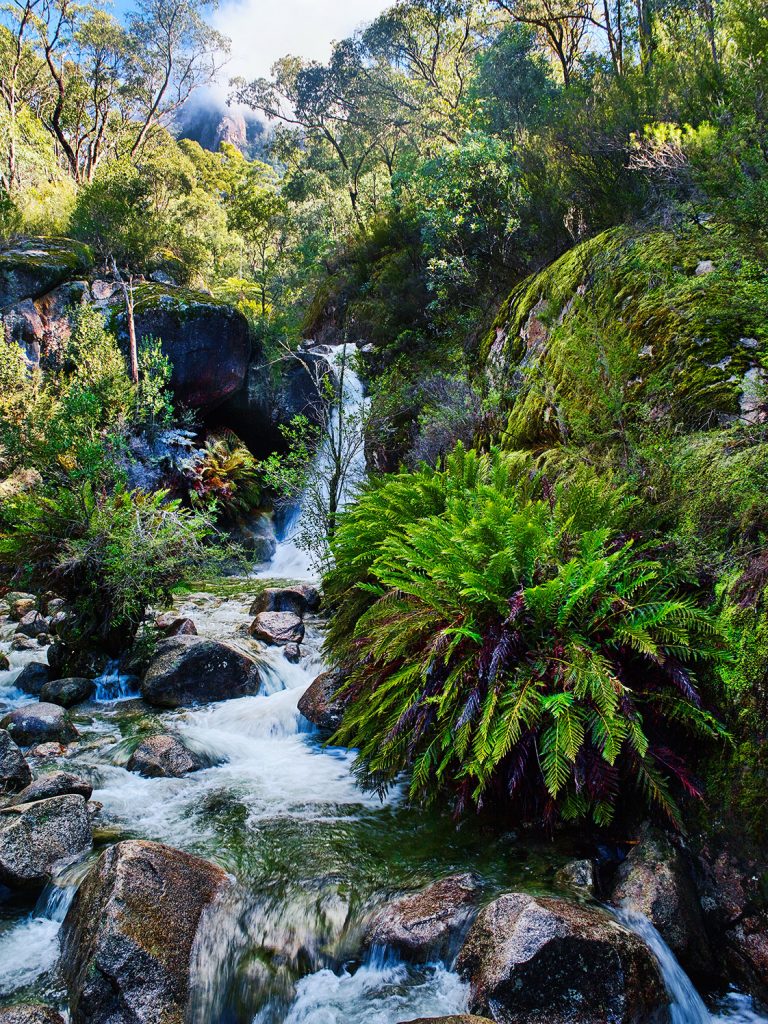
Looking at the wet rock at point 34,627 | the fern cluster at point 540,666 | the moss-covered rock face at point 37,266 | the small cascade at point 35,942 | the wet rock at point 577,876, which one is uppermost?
the moss-covered rock face at point 37,266

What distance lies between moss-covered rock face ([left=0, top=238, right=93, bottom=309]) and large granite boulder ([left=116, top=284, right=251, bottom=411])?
1772 mm

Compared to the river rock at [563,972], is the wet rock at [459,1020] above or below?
below

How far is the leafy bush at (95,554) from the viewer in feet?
22.2

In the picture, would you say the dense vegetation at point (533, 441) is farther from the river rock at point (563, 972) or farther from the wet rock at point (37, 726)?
the wet rock at point (37, 726)

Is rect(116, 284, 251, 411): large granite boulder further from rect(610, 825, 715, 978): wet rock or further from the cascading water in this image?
the cascading water

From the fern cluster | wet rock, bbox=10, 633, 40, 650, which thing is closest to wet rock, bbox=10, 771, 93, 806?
the fern cluster

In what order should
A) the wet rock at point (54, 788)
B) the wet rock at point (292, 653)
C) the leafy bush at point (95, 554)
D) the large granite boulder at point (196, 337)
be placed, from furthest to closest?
the large granite boulder at point (196, 337) < the wet rock at point (292, 653) < the leafy bush at point (95, 554) < the wet rock at point (54, 788)

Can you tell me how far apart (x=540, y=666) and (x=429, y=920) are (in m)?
1.46

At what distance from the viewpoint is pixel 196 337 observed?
15.9 m

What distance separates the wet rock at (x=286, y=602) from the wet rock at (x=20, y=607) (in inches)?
141

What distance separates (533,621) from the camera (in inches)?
144

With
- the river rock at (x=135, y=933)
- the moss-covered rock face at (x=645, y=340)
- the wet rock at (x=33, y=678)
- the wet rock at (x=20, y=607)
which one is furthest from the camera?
the wet rock at (x=20, y=607)

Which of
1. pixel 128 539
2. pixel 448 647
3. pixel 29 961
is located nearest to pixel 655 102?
pixel 448 647

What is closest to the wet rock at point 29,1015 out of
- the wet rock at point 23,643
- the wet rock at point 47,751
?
the wet rock at point 47,751
